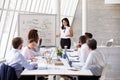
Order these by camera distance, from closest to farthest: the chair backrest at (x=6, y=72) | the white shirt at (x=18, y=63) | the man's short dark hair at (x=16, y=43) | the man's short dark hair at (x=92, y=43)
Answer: the chair backrest at (x=6, y=72) < the white shirt at (x=18, y=63) < the man's short dark hair at (x=16, y=43) < the man's short dark hair at (x=92, y=43)

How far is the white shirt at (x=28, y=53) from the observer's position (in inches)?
252

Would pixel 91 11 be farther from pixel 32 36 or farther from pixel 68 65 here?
pixel 68 65

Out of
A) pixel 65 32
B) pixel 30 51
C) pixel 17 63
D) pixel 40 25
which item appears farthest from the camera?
pixel 65 32

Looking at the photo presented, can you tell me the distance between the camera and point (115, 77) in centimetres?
829

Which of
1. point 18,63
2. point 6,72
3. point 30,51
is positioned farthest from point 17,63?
point 30,51

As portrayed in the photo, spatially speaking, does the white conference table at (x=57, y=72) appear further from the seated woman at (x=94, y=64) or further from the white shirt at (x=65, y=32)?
the white shirt at (x=65, y=32)

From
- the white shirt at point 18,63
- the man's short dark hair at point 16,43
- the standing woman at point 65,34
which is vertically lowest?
the white shirt at point 18,63

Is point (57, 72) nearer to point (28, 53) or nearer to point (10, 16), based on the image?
point (28, 53)

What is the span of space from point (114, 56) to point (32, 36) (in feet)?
19.4

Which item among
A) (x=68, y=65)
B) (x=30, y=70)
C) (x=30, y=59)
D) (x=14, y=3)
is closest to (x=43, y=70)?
(x=30, y=70)

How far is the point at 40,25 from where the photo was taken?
8664 mm

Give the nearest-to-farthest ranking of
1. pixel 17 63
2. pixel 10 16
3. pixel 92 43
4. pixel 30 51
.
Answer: pixel 17 63
pixel 92 43
pixel 30 51
pixel 10 16

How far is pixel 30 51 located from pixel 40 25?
218 centimetres

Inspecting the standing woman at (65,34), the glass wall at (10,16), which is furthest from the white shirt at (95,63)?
the standing woman at (65,34)
